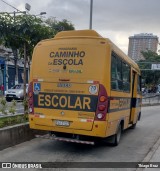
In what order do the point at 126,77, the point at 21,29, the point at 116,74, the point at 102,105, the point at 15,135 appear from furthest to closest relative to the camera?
the point at 21,29 → the point at 126,77 → the point at 116,74 → the point at 15,135 → the point at 102,105

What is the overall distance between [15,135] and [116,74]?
10.7ft

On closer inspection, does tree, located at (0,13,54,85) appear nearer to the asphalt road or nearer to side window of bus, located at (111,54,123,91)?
side window of bus, located at (111,54,123,91)

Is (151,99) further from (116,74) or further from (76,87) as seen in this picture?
(76,87)

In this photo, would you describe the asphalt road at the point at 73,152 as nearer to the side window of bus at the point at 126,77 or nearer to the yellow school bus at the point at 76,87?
the yellow school bus at the point at 76,87

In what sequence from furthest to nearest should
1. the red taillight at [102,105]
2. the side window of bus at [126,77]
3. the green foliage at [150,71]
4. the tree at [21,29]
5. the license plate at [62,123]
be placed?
the green foliage at [150,71], the tree at [21,29], the side window of bus at [126,77], the license plate at [62,123], the red taillight at [102,105]

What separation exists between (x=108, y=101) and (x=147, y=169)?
2.02 m

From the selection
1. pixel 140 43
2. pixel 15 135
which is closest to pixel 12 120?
pixel 15 135

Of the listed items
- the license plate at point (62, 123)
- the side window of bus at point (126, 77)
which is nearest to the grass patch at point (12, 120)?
the license plate at point (62, 123)

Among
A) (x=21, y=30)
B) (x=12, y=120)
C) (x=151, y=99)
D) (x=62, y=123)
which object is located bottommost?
(x=151, y=99)

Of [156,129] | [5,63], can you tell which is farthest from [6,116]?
[5,63]

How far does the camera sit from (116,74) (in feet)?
29.5

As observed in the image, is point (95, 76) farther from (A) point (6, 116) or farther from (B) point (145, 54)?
(B) point (145, 54)

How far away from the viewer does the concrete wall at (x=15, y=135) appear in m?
8.21

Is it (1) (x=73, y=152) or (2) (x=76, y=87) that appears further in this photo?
(1) (x=73, y=152)
